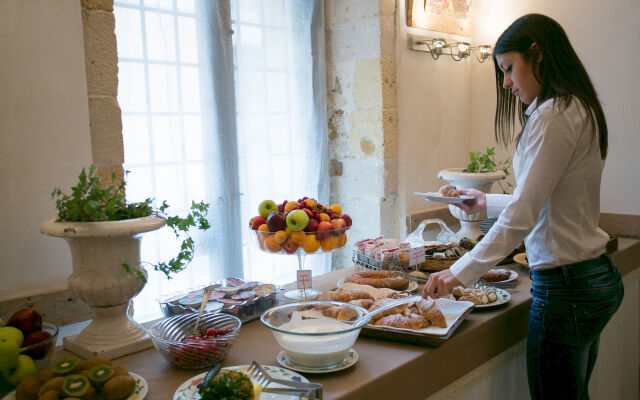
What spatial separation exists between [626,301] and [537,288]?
3.85 feet

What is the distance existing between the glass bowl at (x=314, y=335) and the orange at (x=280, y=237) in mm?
370

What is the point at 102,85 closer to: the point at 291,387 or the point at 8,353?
the point at 8,353

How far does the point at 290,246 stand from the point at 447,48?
1.95 meters

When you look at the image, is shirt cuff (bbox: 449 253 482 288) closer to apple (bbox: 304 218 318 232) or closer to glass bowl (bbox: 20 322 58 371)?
apple (bbox: 304 218 318 232)

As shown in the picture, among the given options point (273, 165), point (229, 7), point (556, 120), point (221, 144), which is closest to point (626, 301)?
point (556, 120)

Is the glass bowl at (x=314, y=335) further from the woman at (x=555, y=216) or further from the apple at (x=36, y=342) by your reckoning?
the apple at (x=36, y=342)


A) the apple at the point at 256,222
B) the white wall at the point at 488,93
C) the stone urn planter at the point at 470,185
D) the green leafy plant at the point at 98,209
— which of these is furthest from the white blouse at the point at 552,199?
the white wall at the point at 488,93

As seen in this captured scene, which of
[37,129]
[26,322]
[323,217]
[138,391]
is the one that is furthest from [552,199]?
[37,129]

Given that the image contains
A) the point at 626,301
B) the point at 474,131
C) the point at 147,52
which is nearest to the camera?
the point at 147,52

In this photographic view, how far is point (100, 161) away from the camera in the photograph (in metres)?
1.87

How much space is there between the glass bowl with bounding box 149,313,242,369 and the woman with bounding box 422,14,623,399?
60cm

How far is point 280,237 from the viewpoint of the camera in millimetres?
1806

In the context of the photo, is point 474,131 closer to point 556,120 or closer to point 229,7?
point 229,7

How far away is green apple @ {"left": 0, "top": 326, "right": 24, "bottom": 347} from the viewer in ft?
3.97
